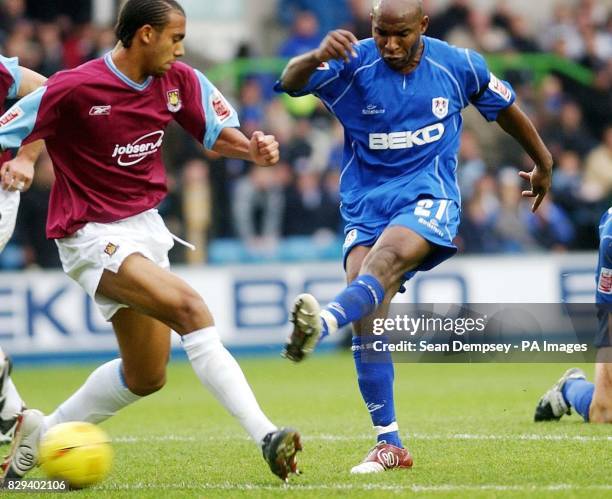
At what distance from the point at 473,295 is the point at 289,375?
2662 mm

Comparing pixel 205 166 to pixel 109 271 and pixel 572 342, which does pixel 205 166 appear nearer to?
pixel 572 342

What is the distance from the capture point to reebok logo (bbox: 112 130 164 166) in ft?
20.4

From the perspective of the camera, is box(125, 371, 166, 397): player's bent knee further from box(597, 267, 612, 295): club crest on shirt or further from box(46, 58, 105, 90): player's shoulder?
box(597, 267, 612, 295): club crest on shirt

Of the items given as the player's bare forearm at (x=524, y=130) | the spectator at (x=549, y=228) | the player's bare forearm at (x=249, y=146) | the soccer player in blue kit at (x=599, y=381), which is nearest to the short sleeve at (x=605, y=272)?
the soccer player in blue kit at (x=599, y=381)

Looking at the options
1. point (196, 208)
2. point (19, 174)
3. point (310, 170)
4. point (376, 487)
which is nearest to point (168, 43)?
point (19, 174)

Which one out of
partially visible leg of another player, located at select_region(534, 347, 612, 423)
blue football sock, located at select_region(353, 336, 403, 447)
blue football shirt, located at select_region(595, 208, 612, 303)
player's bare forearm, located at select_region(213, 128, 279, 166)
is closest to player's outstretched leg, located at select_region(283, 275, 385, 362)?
blue football sock, located at select_region(353, 336, 403, 447)

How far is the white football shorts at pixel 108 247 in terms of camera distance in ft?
19.7

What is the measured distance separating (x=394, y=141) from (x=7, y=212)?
2254mm

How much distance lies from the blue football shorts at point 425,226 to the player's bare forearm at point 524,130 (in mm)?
641

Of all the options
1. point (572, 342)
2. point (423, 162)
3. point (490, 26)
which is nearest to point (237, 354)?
point (572, 342)

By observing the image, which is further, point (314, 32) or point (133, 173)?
point (314, 32)

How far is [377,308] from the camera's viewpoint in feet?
20.5

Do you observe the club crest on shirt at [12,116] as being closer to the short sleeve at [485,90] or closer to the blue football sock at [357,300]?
the blue football sock at [357,300]

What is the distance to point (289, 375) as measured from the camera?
1310 centimetres
